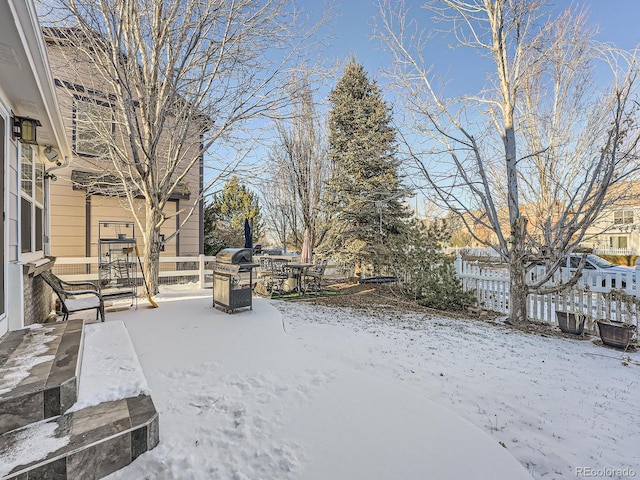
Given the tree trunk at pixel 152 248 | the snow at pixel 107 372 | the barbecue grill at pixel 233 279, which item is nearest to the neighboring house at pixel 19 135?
the snow at pixel 107 372

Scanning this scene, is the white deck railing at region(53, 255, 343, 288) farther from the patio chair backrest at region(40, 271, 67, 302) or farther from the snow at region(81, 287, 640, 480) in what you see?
the snow at region(81, 287, 640, 480)

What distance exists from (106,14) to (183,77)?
1.66 m

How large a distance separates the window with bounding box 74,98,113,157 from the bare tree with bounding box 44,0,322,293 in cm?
12

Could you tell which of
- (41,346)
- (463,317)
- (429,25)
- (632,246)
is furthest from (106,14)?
(632,246)

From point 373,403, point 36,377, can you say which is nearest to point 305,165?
point 373,403

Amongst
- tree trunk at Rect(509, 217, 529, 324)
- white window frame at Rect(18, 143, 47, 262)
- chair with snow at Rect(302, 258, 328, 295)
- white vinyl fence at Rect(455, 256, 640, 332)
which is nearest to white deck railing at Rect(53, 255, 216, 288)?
white window frame at Rect(18, 143, 47, 262)

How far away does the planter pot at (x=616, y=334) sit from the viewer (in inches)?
218

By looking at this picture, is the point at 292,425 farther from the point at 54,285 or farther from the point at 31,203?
the point at 31,203

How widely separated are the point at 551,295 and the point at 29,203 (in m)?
9.99

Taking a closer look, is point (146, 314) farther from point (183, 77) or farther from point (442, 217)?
point (442, 217)

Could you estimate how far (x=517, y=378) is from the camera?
3.91 meters

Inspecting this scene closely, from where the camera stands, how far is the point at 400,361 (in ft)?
14.1

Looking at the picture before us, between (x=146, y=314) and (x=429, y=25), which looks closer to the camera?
(x=146, y=314)

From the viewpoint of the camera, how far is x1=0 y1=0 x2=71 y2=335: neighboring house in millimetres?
2471
